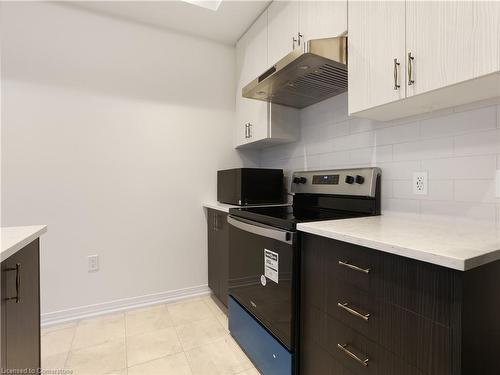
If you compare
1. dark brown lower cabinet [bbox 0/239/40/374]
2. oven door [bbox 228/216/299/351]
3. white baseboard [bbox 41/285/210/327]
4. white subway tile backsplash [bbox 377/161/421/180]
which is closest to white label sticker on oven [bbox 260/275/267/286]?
oven door [bbox 228/216/299/351]

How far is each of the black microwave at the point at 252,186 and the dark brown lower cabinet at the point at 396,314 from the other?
104 centimetres

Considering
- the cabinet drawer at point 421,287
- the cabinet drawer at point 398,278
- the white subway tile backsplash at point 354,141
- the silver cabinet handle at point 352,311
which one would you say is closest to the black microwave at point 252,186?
the white subway tile backsplash at point 354,141

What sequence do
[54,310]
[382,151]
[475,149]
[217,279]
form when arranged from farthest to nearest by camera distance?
1. [217,279]
2. [54,310]
3. [382,151]
4. [475,149]

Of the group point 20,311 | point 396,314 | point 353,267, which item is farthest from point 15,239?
point 396,314

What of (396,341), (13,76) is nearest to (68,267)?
(13,76)

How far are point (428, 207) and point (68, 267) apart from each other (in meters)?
2.41

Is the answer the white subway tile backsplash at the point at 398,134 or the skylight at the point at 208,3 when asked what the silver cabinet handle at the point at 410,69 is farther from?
the skylight at the point at 208,3

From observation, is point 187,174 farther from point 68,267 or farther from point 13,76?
point 13,76

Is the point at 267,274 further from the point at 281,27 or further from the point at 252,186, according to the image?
the point at 281,27

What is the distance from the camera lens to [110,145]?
2.10 m

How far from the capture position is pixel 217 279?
2193mm

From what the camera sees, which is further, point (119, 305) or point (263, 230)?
point (119, 305)

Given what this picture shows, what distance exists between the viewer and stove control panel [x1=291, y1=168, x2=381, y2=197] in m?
1.49

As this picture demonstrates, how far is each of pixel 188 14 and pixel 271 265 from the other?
2011mm
